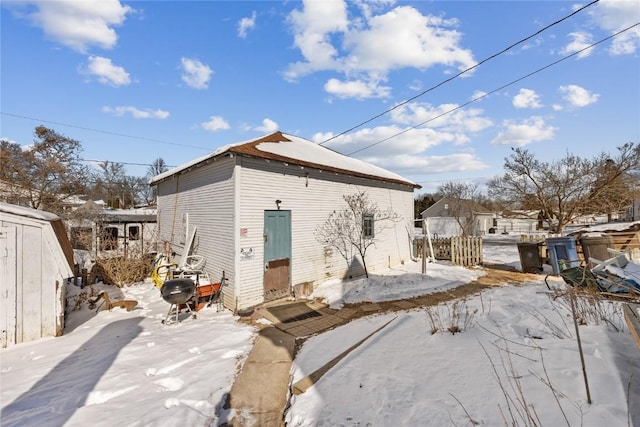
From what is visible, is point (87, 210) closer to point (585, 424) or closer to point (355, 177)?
point (355, 177)

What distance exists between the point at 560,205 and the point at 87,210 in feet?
98.4

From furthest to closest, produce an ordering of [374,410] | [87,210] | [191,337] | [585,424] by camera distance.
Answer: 1. [87,210]
2. [191,337]
3. [374,410]
4. [585,424]

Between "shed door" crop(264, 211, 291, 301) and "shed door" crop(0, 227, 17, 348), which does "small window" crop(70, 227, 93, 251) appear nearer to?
"shed door" crop(0, 227, 17, 348)

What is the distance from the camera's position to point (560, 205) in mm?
16188

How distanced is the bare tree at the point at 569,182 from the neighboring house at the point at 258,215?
482 inches

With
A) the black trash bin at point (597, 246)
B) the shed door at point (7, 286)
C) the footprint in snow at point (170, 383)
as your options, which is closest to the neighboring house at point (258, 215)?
the footprint in snow at point (170, 383)

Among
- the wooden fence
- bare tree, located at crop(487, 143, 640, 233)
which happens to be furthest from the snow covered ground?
bare tree, located at crop(487, 143, 640, 233)

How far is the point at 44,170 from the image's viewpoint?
18547mm

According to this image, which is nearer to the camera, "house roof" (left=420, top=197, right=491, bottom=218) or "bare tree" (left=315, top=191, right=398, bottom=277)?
"bare tree" (left=315, top=191, right=398, bottom=277)

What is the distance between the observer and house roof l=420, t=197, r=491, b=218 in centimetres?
3569

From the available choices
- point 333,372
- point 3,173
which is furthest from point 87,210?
point 333,372

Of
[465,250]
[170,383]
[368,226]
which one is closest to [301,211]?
[368,226]

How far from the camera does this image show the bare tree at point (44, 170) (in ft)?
57.8

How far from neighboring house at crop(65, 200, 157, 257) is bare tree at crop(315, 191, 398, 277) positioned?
7.35 m
